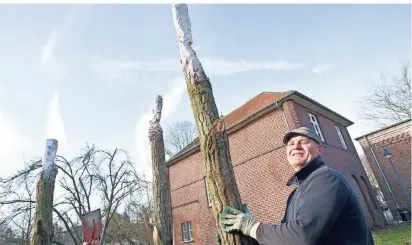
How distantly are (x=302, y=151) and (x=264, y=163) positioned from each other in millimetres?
11486

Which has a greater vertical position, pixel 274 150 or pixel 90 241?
pixel 274 150

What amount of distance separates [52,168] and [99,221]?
2.05 meters

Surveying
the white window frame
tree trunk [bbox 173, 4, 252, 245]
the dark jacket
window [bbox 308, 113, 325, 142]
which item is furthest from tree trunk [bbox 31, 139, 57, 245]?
window [bbox 308, 113, 325, 142]

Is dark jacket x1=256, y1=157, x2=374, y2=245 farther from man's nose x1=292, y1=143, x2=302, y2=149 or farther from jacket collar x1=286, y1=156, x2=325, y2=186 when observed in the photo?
man's nose x1=292, y1=143, x2=302, y2=149

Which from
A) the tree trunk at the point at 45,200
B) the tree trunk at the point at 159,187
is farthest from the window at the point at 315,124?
the tree trunk at the point at 45,200

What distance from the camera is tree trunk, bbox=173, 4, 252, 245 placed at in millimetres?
2529

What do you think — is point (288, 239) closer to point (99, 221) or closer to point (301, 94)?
point (99, 221)

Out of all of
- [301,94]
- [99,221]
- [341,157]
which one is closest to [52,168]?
[99,221]

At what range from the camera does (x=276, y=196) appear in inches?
485

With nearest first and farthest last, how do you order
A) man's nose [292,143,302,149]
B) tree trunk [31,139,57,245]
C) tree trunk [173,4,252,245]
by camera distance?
man's nose [292,143,302,149], tree trunk [173,4,252,245], tree trunk [31,139,57,245]

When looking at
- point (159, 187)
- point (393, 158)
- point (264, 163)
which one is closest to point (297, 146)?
point (159, 187)

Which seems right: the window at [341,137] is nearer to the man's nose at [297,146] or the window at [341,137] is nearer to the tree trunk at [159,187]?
the tree trunk at [159,187]

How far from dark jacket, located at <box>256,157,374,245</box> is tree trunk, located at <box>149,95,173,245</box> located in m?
4.22

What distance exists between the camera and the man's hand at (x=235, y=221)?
2.08m
